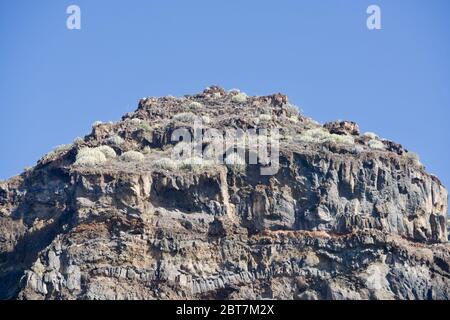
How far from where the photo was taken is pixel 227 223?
75.9m

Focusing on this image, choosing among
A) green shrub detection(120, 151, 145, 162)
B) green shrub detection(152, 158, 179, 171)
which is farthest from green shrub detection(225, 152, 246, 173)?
green shrub detection(120, 151, 145, 162)

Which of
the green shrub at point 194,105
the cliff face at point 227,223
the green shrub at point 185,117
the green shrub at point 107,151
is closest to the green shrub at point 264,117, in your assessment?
the cliff face at point 227,223

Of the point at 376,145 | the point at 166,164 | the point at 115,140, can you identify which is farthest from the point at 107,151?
the point at 376,145

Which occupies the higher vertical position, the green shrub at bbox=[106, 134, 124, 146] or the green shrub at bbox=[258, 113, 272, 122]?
the green shrub at bbox=[258, 113, 272, 122]

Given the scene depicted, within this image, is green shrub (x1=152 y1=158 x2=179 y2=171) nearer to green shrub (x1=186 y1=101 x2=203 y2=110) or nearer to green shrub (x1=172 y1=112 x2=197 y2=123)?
green shrub (x1=172 y1=112 x2=197 y2=123)

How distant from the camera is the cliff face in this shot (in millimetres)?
73438

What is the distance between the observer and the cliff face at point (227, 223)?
73438mm

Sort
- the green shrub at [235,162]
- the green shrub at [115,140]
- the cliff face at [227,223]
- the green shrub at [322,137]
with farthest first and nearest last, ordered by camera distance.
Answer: the green shrub at [115,140], the green shrub at [322,137], the green shrub at [235,162], the cliff face at [227,223]

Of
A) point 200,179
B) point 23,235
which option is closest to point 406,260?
point 200,179

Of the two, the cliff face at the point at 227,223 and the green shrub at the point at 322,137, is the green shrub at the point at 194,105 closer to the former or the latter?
the cliff face at the point at 227,223

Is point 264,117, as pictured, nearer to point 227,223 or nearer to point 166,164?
point 166,164
